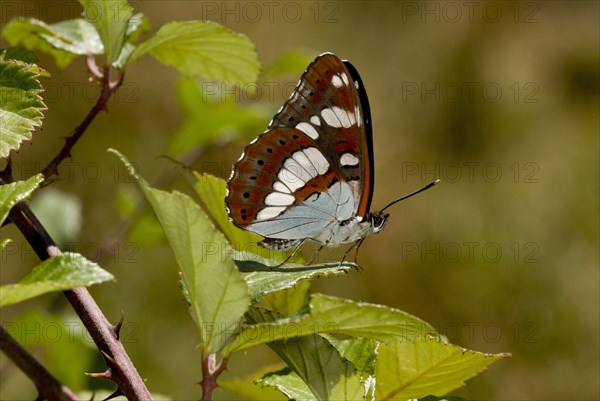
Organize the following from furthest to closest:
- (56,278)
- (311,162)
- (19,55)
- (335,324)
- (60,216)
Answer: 1. (60,216)
2. (311,162)
3. (19,55)
4. (335,324)
5. (56,278)

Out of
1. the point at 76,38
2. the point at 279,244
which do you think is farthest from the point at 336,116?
the point at 76,38

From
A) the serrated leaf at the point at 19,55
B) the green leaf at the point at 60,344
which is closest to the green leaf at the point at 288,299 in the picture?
the serrated leaf at the point at 19,55

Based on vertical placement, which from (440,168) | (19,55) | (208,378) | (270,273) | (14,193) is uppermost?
(19,55)

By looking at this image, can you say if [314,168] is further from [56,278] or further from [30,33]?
[56,278]

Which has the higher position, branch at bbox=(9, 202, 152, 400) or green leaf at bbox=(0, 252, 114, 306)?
green leaf at bbox=(0, 252, 114, 306)

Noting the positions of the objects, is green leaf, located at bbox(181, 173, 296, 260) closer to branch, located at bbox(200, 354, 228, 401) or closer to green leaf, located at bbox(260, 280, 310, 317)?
green leaf, located at bbox(260, 280, 310, 317)

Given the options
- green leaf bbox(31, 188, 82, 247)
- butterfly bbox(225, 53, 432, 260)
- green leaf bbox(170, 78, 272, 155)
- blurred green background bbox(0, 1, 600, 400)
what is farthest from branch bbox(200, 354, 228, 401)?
blurred green background bbox(0, 1, 600, 400)

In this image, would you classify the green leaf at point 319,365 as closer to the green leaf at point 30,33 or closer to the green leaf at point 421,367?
the green leaf at point 421,367
